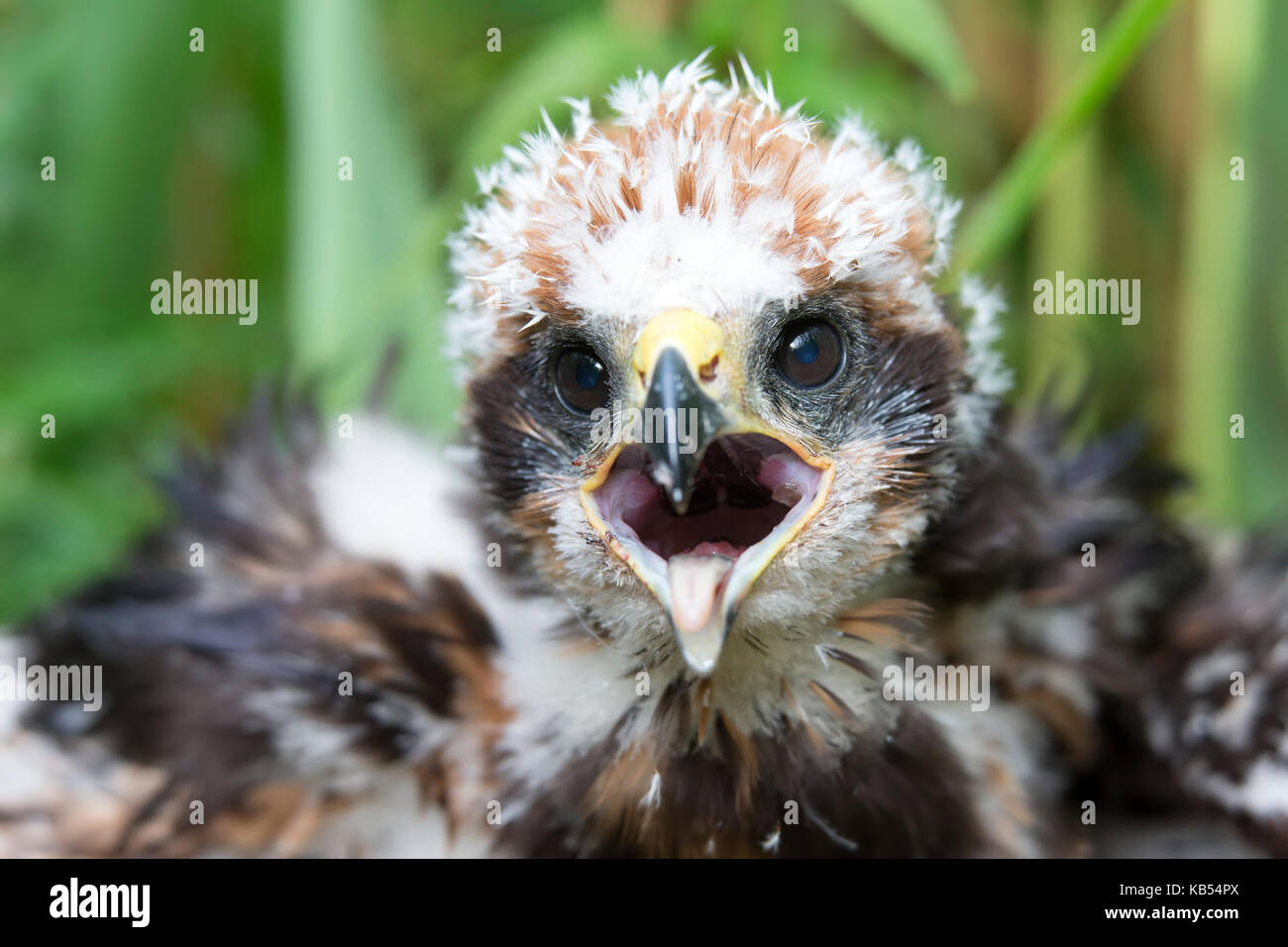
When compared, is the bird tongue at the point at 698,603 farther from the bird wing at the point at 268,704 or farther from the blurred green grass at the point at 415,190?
the blurred green grass at the point at 415,190

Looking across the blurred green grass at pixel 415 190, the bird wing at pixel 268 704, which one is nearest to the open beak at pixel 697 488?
the bird wing at pixel 268 704

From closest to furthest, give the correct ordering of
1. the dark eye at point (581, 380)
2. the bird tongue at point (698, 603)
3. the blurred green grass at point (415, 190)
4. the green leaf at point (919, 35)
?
1. the bird tongue at point (698, 603)
2. the dark eye at point (581, 380)
3. the green leaf at point (919, 35)
4. the blurred green grass at point (415, 190)

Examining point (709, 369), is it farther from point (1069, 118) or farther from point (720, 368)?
point (1069, 118)

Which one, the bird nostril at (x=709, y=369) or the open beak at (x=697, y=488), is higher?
the bird nostril at (x=709, y=369)

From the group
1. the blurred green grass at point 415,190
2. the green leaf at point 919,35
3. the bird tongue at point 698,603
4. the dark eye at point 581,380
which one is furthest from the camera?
the blurred green grass at point 415,190

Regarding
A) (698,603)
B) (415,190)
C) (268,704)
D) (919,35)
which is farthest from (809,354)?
(415,190)

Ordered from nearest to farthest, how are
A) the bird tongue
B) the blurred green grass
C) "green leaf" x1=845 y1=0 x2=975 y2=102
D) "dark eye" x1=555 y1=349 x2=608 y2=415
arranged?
the bird tongue → "dark eye" x1=555 y1=349 x2=608 y2=415 → "green leaf" x1=845 y1=0 x2=975 y2=102 → the blurred green grass

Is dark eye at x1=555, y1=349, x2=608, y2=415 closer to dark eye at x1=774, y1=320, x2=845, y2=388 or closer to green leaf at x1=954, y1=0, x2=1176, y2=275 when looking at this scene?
dark eye at x1=774, y1=320, x2=845, y2=388

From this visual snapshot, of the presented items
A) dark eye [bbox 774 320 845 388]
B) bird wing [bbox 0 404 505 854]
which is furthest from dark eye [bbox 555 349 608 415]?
bird wing [bbox 0 404 505 854]
